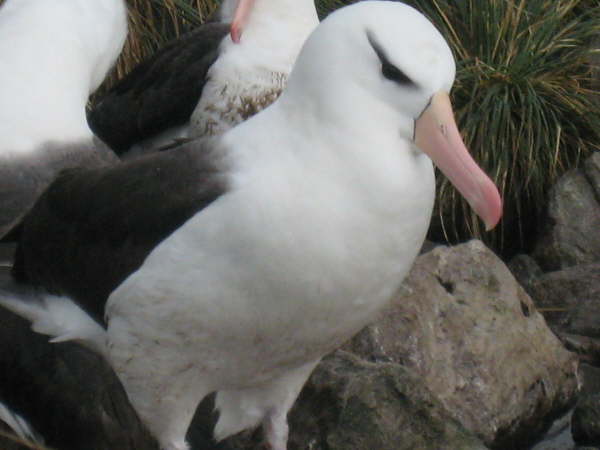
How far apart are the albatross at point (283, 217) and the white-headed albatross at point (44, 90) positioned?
37.3 inches

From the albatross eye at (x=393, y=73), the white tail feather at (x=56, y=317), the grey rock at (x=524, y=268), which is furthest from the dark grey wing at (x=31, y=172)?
the grey rock at (x=524, y=268)

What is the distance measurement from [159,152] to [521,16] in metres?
3.94

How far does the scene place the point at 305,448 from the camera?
14.5 feet

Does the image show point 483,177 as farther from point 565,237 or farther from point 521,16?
point 521,16

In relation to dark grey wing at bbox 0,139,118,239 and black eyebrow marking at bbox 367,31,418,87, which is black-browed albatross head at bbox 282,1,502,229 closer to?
black eyebrow marking at bbox 367,31,418,87

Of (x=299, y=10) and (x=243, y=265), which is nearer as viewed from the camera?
(x=243, y=265)

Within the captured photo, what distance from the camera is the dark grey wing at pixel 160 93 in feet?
18.7

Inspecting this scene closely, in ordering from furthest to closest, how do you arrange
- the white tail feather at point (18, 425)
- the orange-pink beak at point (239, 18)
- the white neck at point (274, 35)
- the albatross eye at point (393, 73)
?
the white neck at point (274, 35), the orange-pink beak at point (239, 18), the white tail feather at point (18, 425), the albatross eye at point (393, 73)

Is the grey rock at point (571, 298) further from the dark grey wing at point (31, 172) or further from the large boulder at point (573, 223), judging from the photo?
the dark grey wing at point (31, 172)

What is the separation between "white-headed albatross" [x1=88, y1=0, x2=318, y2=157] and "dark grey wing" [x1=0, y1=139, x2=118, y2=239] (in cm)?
61

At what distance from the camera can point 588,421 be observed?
477 cm

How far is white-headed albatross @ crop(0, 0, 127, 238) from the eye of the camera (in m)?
4.81

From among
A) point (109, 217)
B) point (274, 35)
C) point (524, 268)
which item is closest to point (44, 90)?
point (274, 35)

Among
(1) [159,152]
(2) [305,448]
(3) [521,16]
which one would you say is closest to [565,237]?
(3) [521,16]
